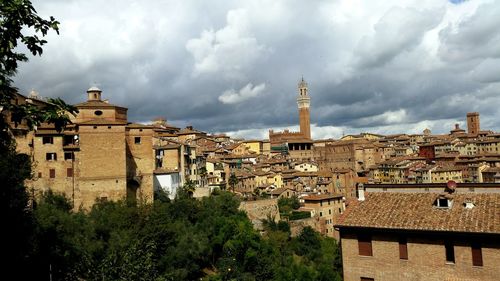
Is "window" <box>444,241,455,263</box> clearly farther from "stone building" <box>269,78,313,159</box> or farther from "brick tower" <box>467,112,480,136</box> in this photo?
"brick tower" <box>467,112,480,136</box>

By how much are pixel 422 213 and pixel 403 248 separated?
132cm

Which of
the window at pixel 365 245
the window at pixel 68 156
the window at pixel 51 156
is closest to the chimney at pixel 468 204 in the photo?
the window at pixel 365 245

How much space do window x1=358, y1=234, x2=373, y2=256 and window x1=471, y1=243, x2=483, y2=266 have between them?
3026 millimetres

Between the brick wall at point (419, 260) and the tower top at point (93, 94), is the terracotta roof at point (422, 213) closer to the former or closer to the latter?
the brick wall at point (419, 260)

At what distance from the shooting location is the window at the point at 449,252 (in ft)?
43.0

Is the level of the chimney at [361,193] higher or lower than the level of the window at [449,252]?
higher

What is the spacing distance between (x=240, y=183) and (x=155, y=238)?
135ft

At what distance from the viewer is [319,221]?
189 feet

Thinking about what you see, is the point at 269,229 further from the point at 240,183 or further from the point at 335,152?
the point at 335,152

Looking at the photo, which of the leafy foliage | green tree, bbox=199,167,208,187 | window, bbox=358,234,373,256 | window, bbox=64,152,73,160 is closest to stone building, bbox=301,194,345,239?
the leafy foliage

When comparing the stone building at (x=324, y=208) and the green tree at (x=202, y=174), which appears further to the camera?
the stone building at (x=324, y=208)

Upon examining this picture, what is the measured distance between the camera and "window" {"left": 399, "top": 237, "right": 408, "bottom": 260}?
1380 cm

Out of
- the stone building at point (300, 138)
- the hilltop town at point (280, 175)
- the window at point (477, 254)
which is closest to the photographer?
the window at point (477, 254)

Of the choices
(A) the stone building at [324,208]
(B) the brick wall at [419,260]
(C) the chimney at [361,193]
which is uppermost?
(C) the chimney at [361,193]
